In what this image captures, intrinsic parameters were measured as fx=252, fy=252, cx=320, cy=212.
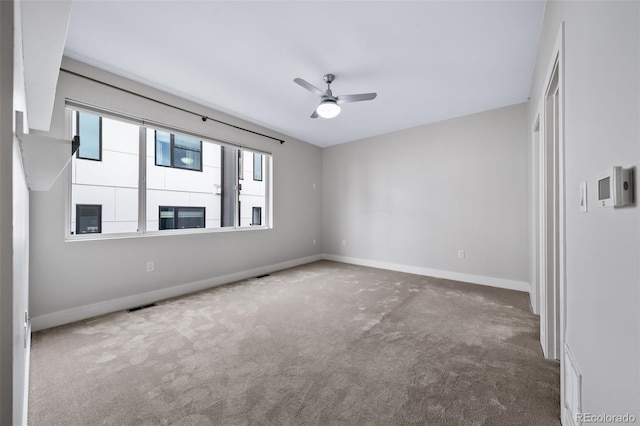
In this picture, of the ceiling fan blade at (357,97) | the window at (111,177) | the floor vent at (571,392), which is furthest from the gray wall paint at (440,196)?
the window at (111,177)

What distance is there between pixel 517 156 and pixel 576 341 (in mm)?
3223

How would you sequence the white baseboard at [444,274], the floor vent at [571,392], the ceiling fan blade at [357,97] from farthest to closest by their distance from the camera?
the white baseboard at [444,274] < the ceiling fan blade at [357,97] < the floor vent at [571,392]

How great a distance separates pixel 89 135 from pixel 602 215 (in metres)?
4.26

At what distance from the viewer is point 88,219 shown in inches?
111

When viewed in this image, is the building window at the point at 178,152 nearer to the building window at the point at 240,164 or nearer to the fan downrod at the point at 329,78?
the building window at the point at 240,164

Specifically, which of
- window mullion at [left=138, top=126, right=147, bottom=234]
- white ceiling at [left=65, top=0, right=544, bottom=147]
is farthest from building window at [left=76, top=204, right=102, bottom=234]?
white ceiling at [left=65, top=0, right=544, bottom=147]

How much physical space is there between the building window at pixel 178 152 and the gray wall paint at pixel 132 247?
534mm

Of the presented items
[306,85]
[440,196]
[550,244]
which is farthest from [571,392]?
[440,196]

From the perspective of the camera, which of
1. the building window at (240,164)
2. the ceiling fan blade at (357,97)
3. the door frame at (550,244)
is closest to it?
the door frame at (550,244)

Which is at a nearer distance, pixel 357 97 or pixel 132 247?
pixel 357 97

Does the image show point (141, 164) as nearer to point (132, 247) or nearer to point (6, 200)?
point (132, 247)

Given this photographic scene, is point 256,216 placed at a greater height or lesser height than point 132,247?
greater

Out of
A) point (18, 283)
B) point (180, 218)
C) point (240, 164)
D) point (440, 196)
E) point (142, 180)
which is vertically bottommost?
point (18, 283)

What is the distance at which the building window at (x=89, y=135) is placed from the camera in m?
2.81
